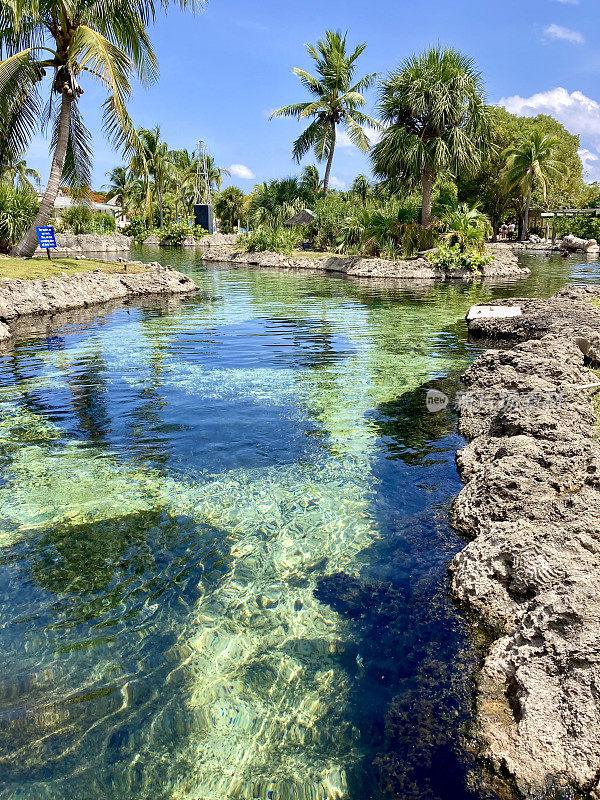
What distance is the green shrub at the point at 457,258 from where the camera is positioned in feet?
90.6

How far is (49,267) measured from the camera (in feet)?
64.8

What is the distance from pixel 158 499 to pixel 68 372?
5719 mm

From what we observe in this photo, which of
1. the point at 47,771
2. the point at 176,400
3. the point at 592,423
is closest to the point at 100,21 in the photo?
the point at 176,400

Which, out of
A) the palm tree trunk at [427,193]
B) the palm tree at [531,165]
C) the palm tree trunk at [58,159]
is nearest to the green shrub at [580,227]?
the palm tree at [531,165]

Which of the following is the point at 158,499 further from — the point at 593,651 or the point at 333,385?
the point at 333,385

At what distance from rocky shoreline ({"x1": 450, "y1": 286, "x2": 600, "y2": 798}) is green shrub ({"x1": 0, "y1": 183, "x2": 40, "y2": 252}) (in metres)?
21.9

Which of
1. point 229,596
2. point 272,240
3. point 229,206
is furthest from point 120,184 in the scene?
point 229,596

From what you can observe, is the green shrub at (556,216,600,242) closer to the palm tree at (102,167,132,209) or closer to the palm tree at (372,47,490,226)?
the palm tree at (372,47,490,226)

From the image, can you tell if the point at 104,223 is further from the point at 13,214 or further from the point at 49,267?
the point at 49,267

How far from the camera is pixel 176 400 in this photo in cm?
843

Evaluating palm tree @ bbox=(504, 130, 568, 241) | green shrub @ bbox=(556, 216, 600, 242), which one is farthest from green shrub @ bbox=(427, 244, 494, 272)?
palm tree @ bbox=(504, 130, 568, 241)

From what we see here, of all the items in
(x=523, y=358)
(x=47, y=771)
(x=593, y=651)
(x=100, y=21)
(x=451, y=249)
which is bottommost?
(x=47, y=771)

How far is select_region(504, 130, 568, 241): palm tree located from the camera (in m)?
49.6

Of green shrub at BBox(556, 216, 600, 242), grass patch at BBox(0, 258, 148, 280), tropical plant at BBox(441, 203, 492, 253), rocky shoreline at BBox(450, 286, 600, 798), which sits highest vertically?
green shrub at BBox(556, 216, 600, 242)
